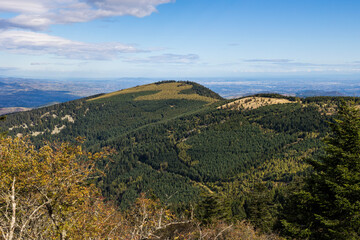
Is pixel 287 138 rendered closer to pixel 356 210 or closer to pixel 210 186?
pixel 210 186

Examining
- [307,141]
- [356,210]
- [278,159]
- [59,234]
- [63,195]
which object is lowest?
[278,159]

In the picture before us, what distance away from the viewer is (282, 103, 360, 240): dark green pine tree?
67.8 ft

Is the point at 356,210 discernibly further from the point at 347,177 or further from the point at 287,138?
the point at 287,138

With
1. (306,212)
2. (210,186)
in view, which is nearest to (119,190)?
(210,186)

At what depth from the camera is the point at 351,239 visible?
20.0 metres

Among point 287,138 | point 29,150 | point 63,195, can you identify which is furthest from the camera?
point 287,138

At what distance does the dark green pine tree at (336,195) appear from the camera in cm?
2067

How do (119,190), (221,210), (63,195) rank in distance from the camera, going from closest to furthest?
(63,195)
(221,210)
(119,190)

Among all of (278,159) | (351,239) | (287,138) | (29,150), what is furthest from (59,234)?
(287,138)

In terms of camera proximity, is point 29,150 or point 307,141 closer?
point 29,150

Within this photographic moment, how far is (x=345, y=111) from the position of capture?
79.1 ft

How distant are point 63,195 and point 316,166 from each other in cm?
2620

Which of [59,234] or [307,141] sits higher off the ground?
[59,234]

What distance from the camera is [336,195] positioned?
20.5 metres
